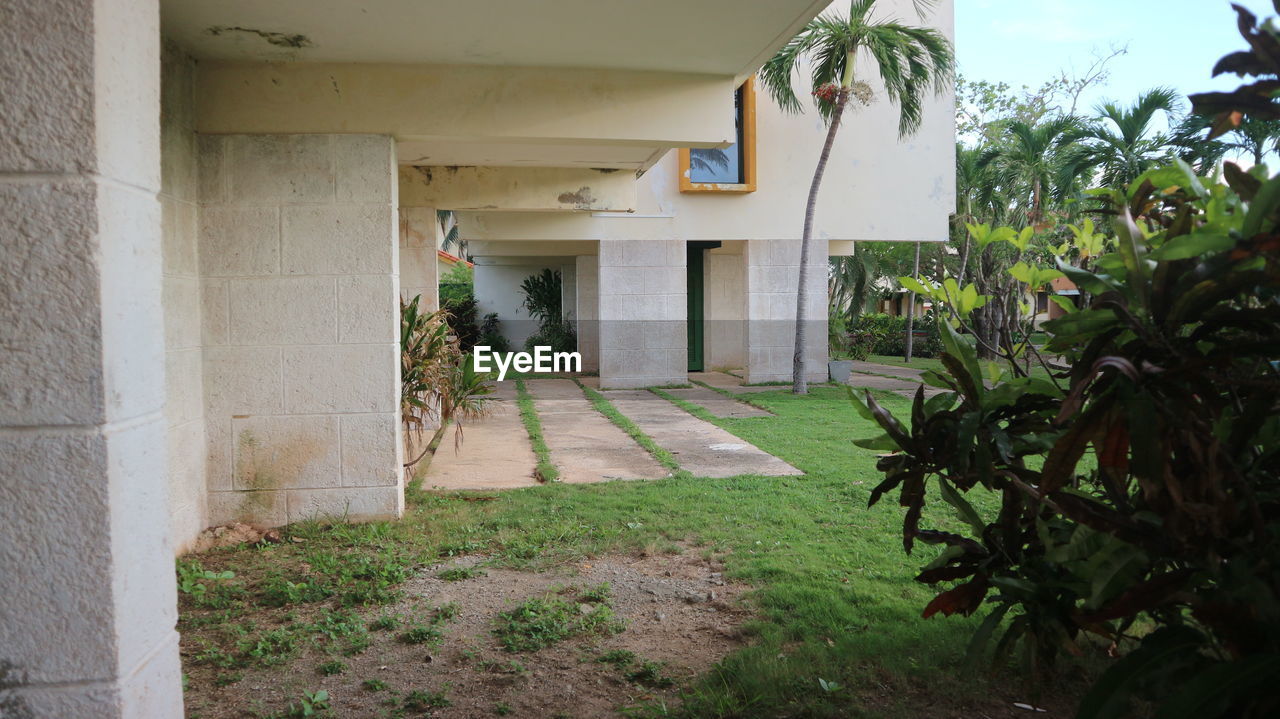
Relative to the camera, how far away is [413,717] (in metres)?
3.30

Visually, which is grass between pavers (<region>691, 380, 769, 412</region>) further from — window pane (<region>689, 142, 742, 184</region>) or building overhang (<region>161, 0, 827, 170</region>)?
building overhang (<region>161, 0, 827, 170</region>)

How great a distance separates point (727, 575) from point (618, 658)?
124 cm

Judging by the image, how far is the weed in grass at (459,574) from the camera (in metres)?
4.90

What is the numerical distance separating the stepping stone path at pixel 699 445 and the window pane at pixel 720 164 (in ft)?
12.8

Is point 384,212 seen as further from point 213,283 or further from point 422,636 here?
point 422,636

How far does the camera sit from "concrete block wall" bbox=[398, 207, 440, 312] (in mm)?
10375

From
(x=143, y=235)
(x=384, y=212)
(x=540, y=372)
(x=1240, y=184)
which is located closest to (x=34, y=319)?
(x=143, y=235)

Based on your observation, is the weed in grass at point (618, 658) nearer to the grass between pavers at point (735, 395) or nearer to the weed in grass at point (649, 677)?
the weed in grass at point (649, 677)

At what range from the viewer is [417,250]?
1046 centimetres

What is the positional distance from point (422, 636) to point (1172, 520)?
306cm

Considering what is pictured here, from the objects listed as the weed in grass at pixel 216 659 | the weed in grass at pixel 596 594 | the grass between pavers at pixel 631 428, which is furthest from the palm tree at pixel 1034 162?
the weed in grass at pixel 216 659

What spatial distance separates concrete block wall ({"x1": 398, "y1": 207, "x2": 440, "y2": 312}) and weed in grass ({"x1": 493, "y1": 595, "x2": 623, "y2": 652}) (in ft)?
21.4

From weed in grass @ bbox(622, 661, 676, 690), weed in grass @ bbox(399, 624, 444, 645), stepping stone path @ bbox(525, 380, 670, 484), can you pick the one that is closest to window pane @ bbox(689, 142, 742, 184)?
stepping stone path @ bbox(525, 380, 670, 484)

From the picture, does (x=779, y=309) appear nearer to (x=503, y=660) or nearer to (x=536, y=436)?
(x=536, y=436)
